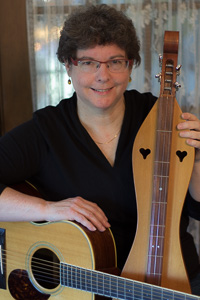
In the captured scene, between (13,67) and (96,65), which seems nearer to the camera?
(96,65)

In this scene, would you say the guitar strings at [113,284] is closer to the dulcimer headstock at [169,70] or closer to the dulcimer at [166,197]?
the dulcimer at [166,197]

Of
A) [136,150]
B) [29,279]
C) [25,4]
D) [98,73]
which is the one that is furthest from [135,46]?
[25,4]

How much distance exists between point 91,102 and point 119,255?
21.2 inches

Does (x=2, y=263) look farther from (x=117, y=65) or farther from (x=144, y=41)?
(x=144, y=41)

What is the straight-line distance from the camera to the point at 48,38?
216 cm

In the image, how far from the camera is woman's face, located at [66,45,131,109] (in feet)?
4.21

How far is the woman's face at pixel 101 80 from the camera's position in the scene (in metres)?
1.28

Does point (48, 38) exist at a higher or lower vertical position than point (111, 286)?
higher

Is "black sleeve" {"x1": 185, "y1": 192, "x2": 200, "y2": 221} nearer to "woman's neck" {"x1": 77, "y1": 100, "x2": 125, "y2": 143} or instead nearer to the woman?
the woman

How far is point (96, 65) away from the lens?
50.9 inches

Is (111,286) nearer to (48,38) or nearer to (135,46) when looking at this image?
(135,46)

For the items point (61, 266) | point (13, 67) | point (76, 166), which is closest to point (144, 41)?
point (13, 67)

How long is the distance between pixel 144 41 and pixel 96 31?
843 millimetres

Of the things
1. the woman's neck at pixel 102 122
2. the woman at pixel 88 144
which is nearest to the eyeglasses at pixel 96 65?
the woman at pixel 88 144
